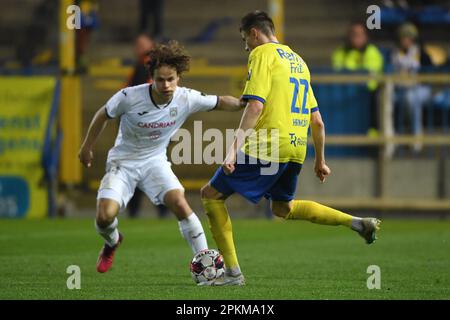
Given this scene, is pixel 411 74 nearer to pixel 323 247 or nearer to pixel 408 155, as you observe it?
pixel 408 155

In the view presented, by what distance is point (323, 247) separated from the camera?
13039 millimetres

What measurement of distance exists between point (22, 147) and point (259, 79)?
8.75m

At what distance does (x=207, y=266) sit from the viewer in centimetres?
922

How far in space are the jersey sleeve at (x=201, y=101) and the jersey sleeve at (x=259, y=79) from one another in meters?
0.86

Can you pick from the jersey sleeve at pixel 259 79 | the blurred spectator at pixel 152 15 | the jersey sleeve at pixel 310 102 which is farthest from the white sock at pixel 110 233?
the blurred spectator at pixel 152 15

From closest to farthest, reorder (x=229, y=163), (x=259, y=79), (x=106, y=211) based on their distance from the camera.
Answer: (x=229, y=163)
(x=259, y=79)
(x=106, y=211)

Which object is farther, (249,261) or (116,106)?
(249,261)

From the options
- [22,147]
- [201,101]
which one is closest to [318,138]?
[201,101]

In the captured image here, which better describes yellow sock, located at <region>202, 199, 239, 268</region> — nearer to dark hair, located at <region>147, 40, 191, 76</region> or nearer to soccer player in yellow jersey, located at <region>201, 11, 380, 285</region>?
soccer player in yellow jersey, located at <region>201, 11, 380, 285</region>

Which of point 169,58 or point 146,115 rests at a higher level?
point 169,58

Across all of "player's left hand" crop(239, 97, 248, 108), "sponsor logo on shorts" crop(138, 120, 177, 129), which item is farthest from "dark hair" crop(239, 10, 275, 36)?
"sponsor logo on shorts" crop(138, 120, 177, 129)

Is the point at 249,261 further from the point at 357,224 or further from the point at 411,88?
the point at 411,88

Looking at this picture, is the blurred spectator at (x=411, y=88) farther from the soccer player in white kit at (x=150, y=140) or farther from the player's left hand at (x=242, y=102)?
the player's left hand at (x=242, y=102)
